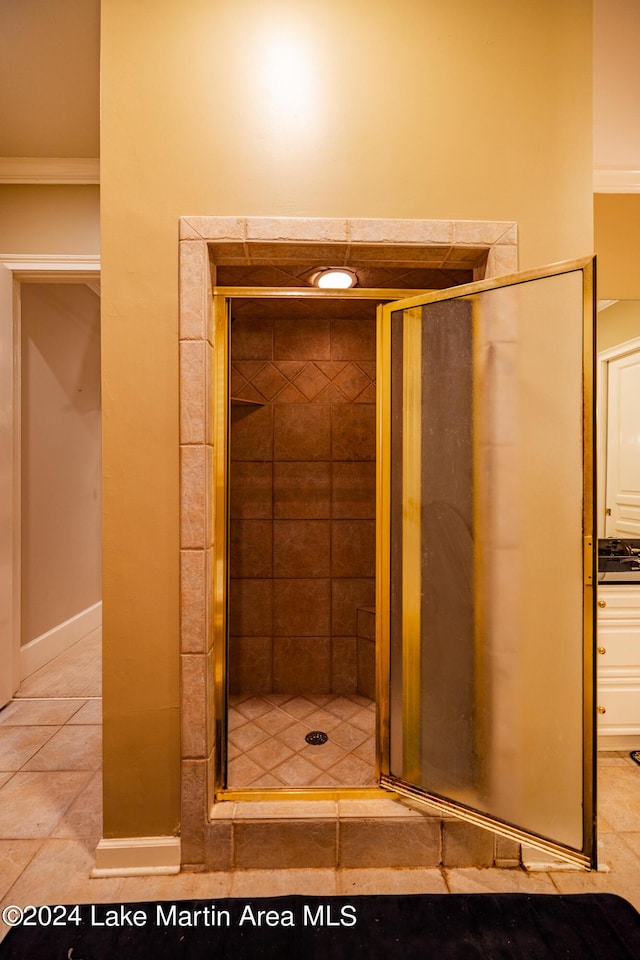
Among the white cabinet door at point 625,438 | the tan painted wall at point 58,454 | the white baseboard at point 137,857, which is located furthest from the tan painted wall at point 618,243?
the tan painted wall at point 58,454

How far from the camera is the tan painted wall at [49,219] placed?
7.20ft

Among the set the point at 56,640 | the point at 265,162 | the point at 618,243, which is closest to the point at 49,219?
the point at 265,162

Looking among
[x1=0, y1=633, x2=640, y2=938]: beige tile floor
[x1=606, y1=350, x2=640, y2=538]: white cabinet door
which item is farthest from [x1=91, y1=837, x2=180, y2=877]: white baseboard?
[x1=606, y1=350, x2=640, y2=538]: white cabinet door

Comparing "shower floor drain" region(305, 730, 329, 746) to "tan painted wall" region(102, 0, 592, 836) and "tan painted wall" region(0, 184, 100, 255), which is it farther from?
"tan painted wall" region(0, 184, 100, 255)

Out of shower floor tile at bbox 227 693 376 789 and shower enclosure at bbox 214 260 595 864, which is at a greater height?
shower enclosure at bbox 214 260 595 864

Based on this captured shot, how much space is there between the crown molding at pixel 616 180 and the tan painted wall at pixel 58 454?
10.4 ft

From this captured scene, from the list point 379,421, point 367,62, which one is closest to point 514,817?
point 379,421

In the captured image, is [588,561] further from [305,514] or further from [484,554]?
[305,514]

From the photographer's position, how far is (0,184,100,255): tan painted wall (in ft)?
7.20

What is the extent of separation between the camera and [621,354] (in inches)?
84.7

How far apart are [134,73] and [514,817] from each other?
7.87 ft

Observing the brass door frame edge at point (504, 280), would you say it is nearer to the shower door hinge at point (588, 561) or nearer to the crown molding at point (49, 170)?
the shower door hinge at point (588, 561)

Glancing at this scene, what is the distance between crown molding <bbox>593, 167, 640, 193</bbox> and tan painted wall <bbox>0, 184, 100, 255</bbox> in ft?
8.16

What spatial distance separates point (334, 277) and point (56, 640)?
284cm
